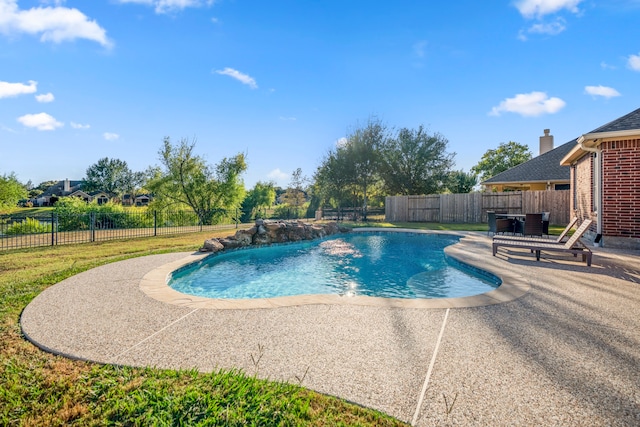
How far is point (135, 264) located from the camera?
6.99 m

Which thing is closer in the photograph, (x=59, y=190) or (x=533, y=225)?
(x=533, y=225)

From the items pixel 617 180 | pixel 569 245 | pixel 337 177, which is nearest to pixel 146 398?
pixel 569 245

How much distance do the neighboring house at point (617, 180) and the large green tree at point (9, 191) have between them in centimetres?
3068

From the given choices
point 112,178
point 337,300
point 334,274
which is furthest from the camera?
point 112,178

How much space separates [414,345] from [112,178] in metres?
77.5

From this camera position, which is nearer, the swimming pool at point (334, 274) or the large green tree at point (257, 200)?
the swimming pool at point (334, 274)

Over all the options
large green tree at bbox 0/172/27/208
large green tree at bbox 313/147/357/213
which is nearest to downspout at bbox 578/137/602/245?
large green tree at bbox 313/147/357/213

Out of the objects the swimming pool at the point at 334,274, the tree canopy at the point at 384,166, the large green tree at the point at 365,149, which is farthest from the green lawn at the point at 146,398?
the tree canopy at the point at 384,166

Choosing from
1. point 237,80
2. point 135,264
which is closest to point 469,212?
point 237,80

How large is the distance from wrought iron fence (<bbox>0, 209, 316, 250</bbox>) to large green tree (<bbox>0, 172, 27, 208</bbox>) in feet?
19.8

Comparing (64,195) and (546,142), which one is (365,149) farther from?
(64,195)

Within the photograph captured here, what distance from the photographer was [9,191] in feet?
68.5

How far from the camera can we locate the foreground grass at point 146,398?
1.95m

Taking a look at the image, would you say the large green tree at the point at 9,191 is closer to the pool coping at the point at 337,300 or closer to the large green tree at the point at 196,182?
the large green tree at the point at 196,182
